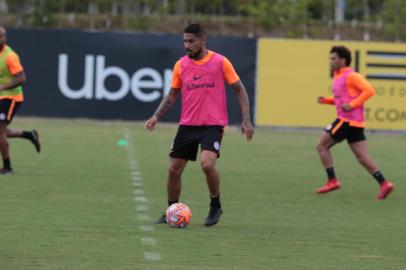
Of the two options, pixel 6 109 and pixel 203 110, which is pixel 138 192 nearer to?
pixel 6 109

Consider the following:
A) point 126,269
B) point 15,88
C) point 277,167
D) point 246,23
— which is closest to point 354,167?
point 277,167

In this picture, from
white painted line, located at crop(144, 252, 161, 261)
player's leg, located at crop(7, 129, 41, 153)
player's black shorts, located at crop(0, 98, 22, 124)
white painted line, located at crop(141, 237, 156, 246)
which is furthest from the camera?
player's leg, located at crop(7, 129, 41, 153)

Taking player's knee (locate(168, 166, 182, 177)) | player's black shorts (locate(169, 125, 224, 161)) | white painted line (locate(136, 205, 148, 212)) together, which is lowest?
white painted line (locate(136, 205, 148, 212))

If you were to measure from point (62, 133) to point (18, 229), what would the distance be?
14.7 meters

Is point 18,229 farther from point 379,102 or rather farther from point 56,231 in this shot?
point 379,102

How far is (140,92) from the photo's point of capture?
28188 mm

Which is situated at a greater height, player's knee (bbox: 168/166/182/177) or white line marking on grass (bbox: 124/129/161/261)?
player's knee (bbox: 168/166/182/177)

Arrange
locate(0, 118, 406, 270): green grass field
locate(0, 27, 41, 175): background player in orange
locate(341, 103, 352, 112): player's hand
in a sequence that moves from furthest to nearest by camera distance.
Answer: locate(0, 27, 41, 175): background player in orange
locate(341, 103, 352, 112): player's hand
locate(0, 118, 406, 270): green grass field

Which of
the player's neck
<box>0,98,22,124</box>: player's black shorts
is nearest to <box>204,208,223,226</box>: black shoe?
the player's neck

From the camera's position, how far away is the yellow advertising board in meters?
27.6

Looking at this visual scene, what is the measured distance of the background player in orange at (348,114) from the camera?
14.7 meters

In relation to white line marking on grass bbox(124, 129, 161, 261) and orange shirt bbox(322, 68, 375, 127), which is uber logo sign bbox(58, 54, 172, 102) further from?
orange shirt bbox(322, 68, 375, 127)

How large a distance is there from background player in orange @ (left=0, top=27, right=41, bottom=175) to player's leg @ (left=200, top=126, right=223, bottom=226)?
5.15 metres

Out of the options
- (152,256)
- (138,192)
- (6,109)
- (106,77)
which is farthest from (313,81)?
(152,256)
